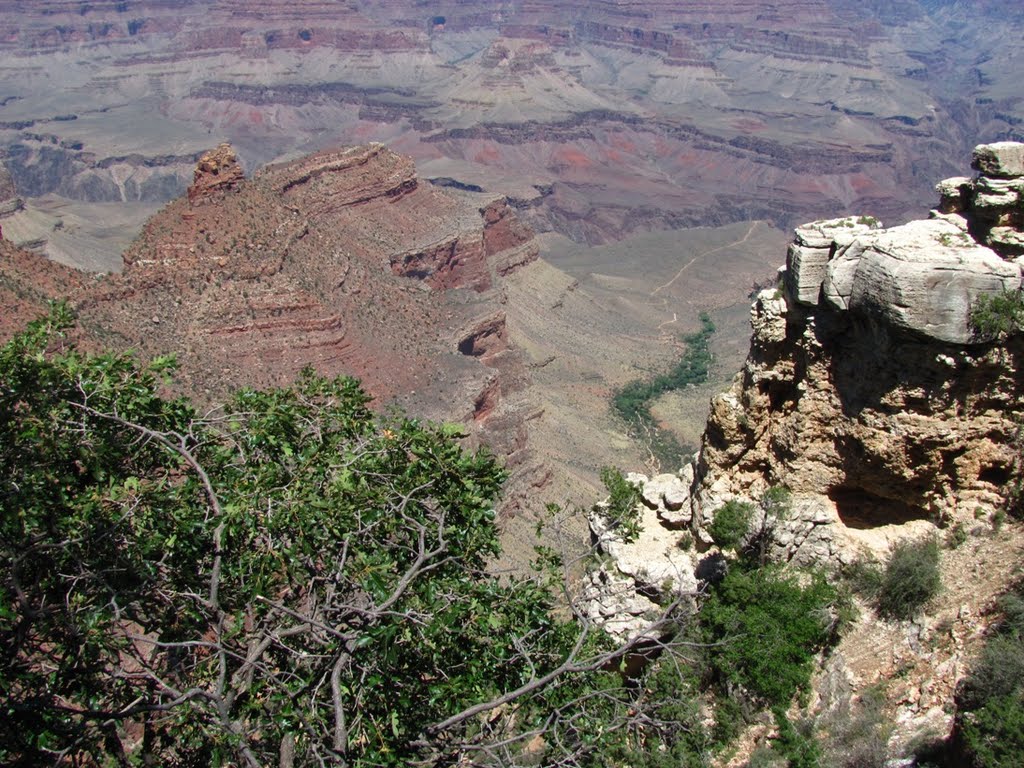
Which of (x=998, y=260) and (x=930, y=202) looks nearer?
(x=998, y=260)

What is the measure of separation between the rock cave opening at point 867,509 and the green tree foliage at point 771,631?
173 cm

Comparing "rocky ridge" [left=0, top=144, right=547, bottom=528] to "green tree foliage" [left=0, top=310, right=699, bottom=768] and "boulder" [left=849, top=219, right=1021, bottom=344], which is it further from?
"green tree foliage" [left=0, top=310, right=699, bottom=768]

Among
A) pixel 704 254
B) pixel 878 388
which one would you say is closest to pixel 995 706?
pixel 878 388

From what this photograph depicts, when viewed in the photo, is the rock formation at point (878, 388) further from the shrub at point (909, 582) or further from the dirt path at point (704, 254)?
the dirt path at point (704, 254)

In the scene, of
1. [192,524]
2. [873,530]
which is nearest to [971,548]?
[873,530]

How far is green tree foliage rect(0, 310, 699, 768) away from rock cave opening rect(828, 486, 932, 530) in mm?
7258

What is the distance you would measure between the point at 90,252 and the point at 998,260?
96.3 m

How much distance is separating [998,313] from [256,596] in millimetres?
11630

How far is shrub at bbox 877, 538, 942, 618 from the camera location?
14773mm

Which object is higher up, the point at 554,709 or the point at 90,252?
the point at 554,709

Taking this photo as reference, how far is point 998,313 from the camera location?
13852 mm

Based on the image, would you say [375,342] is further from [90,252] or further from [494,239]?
[90,252]

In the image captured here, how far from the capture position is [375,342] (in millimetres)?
44031

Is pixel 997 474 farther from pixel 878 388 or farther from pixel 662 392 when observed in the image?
pixel 662 392
